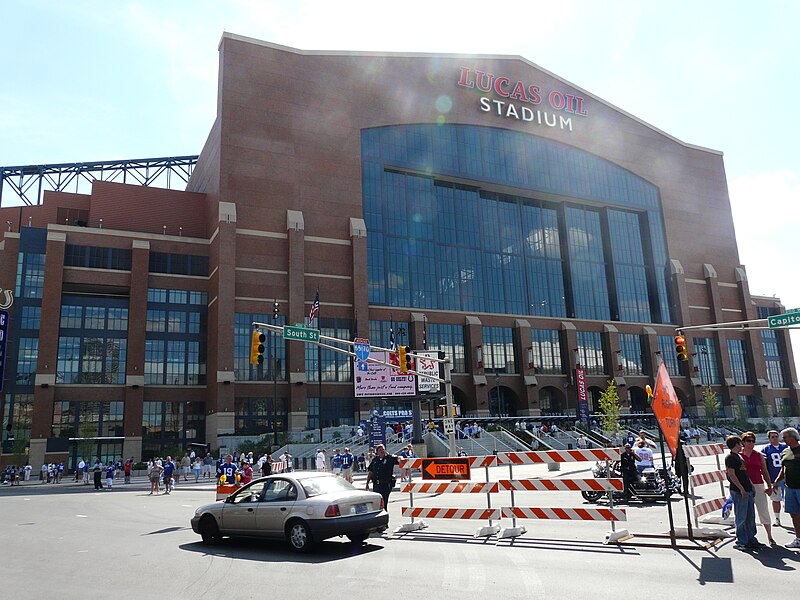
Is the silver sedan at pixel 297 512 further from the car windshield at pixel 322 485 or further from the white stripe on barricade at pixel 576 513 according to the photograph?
the white stripe on barricade at pixel 576 513

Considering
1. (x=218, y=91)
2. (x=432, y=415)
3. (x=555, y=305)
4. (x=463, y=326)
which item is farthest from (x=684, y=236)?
(x=218, y=91)

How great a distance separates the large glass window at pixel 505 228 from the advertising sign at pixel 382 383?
2240 cm

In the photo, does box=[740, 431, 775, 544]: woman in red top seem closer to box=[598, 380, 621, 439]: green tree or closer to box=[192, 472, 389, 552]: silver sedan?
box=[192, 472, 389, 552]: silver sedan

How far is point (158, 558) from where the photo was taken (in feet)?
38.6

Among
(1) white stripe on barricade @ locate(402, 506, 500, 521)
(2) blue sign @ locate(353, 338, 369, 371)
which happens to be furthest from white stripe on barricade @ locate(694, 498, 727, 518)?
(2) blue sign @ locate(353, 338, 369, 371)

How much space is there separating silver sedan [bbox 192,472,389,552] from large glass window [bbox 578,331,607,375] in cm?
6418

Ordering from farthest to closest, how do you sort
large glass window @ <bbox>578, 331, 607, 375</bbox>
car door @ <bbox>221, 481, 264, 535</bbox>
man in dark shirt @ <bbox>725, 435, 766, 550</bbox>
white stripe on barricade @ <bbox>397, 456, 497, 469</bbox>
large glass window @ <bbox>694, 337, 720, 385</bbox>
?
large glass window @ <bbox>694, 337, 720, 385</bbox> → large glass window @ <bbox>578, 331, 607, 375</bbox> → white stripe on barricade @ <bbox>397, 456, 497, 469</bbox> → car door @ <bbox>221, 481, 264, 535</bbox> → man in dark shirt @ <bbox>725, 435, 766, 550</bbox>

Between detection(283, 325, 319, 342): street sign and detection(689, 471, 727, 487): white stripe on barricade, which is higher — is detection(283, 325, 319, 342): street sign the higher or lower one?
the higher one

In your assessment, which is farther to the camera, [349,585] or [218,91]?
[218,91]

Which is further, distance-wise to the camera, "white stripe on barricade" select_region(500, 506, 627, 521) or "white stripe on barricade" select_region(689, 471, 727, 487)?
"white stripe on barricade" select_region(689, 471, 727, 487)

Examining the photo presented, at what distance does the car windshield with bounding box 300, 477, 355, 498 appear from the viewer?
40.1 feet

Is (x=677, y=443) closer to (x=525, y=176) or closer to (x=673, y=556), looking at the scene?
(x=673, y=556)

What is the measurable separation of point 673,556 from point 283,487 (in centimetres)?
708

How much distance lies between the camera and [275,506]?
12367 millimetres
